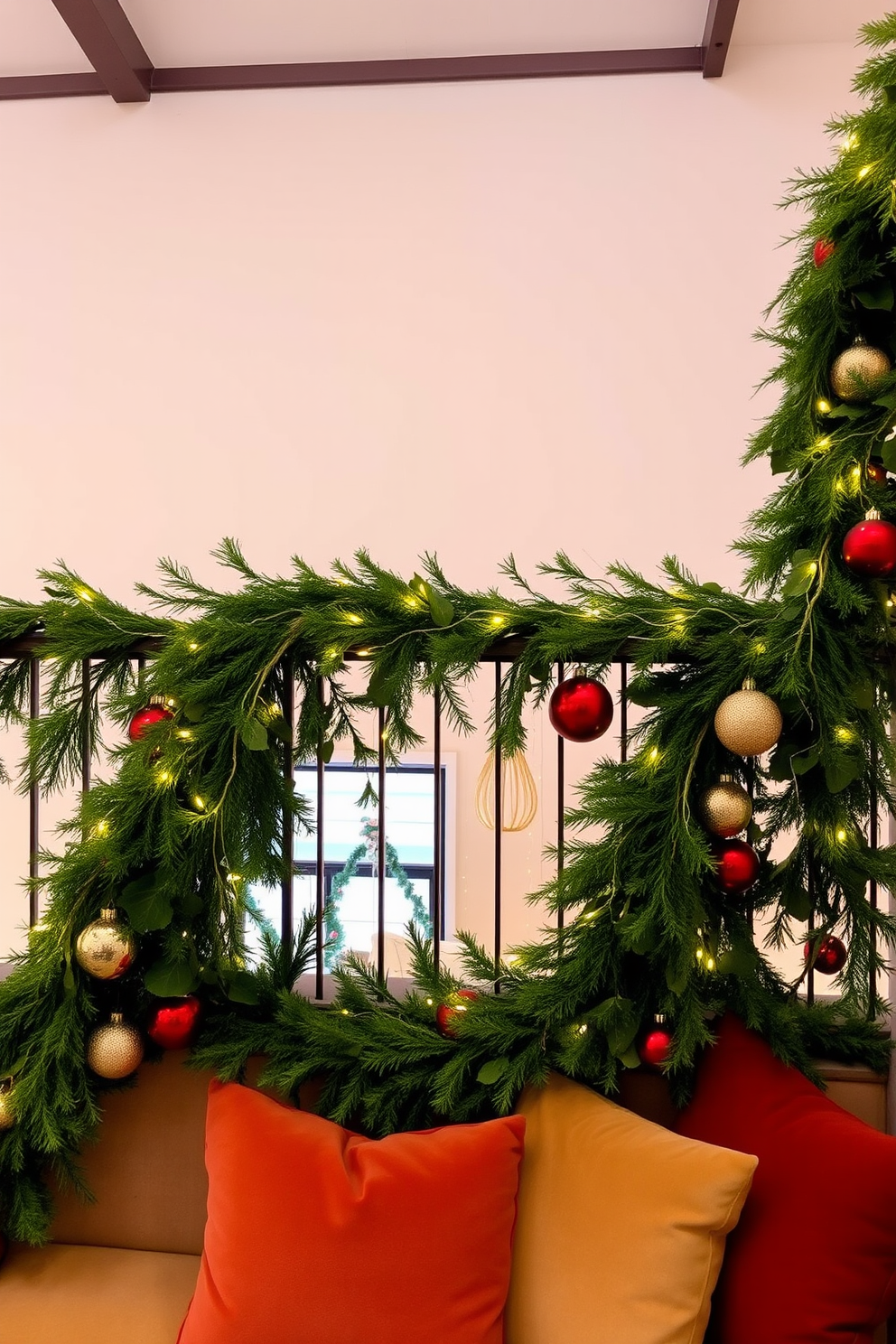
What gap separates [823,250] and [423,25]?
2.94m

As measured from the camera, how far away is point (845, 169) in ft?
4.38

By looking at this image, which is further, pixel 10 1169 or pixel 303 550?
pixel 303 550

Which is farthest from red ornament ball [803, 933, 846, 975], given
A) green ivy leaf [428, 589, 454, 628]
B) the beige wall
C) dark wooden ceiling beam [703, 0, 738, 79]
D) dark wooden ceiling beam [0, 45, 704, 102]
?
dark wooden ceiling beam [0, 45, 704, 102]

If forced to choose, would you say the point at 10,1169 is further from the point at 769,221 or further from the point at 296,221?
the point at 769,221

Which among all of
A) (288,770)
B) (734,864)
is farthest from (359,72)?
(734,864)

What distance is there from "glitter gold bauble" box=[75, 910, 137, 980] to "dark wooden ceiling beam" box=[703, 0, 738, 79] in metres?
3.65

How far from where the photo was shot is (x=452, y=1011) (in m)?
1.45

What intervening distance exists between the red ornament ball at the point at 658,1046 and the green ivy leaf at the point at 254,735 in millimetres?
758

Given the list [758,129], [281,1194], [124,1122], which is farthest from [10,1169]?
[758,129]

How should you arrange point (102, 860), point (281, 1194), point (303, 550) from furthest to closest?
point (303, 550), point (102, 860), point (281, 1194)

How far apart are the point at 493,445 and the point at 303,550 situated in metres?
0.92

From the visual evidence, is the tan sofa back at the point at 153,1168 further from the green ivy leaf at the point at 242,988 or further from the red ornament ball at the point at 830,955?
the red ornament ball at the point at 830,955

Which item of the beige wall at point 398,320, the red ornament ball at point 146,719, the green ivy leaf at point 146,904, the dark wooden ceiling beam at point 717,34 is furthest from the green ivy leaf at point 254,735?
the dark wooden ceiling beam at point 717,34

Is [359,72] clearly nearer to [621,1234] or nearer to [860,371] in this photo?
[860,371]
